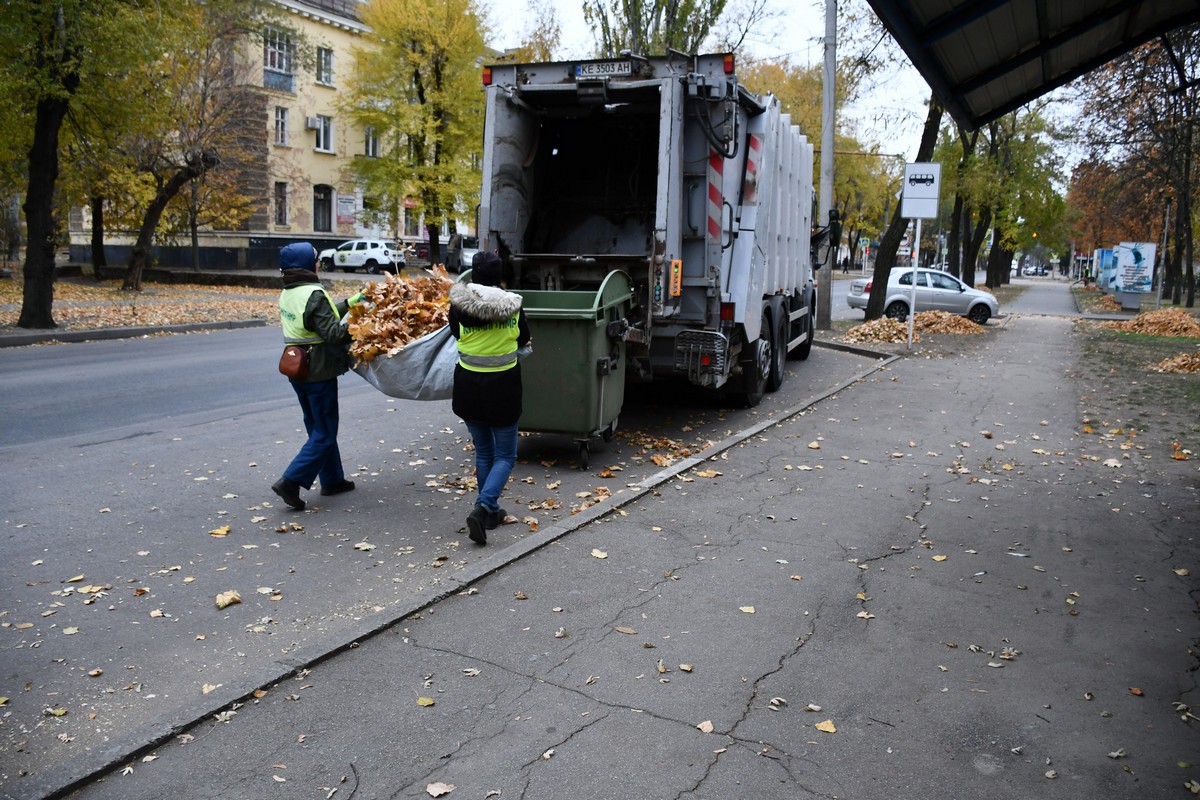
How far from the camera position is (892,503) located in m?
7.35

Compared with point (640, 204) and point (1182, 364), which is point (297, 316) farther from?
point (1182, 364)

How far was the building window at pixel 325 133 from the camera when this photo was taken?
46281 millimetres

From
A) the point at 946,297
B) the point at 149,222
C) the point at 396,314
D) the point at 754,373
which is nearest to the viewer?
the point at 396,314

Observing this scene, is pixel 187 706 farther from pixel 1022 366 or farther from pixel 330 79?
pixel 330 79

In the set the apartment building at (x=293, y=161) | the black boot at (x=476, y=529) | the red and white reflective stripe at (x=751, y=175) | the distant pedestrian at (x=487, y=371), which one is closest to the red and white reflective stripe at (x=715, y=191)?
the red and white reflective stripe at (x=751, y=175)

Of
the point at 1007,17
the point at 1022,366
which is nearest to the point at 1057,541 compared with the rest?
the point at 1007,17

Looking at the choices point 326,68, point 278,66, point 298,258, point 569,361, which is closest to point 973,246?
point 326,68

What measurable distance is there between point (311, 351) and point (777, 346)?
7.22 meters

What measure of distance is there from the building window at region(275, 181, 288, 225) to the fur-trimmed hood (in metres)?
42.2

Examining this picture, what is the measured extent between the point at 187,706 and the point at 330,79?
47368mm

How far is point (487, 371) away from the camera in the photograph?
6.10m

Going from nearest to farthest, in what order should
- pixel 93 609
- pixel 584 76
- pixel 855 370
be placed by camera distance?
pixel 93 609 < pixel 584 76 < pixel 855 370

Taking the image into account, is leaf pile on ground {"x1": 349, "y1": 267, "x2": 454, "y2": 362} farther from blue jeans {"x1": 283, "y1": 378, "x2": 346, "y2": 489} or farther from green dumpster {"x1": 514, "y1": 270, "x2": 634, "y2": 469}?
green dumpster {"x1": 514, "y1": 270, "x2": 634, "y2": 469}

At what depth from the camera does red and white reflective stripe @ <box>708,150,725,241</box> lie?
30.6 feet
